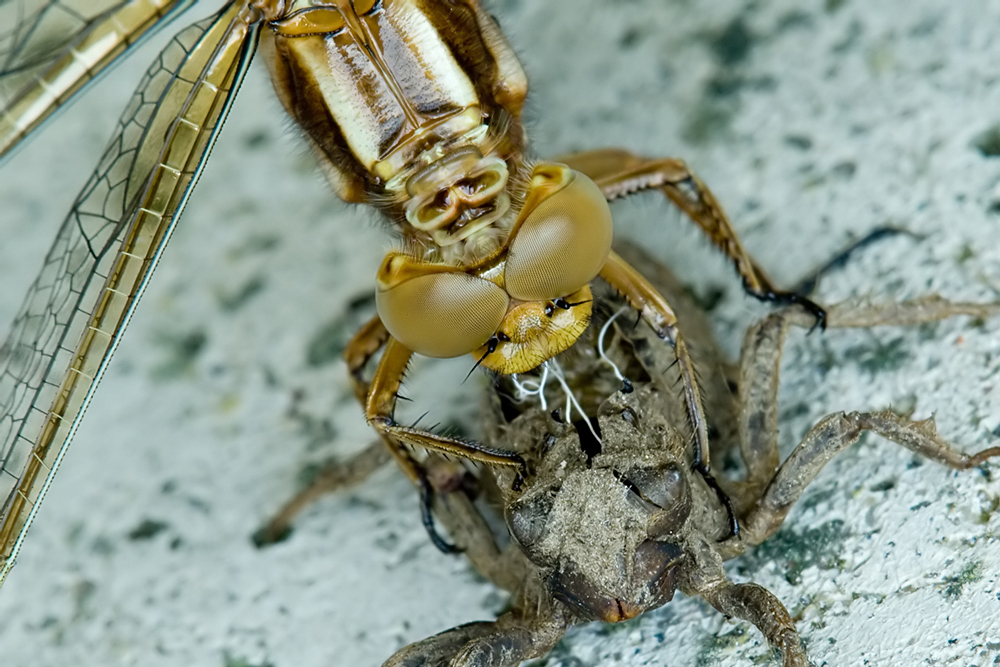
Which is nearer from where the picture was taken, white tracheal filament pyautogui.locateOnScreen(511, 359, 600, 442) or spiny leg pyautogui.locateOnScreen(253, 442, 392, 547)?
white tracheal filament pyautogui.locateOnScreen(511, 359, 600, 442)

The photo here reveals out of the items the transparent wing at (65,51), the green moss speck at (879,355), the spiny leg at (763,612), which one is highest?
the transparent wing at (65,51)

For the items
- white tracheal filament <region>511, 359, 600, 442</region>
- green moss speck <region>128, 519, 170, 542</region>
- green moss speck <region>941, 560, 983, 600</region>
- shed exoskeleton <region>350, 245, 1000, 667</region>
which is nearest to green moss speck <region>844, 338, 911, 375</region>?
shed exoskeleton <region>350, 245, 1000, 667</region>

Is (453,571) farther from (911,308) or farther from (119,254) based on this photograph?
(911,308)

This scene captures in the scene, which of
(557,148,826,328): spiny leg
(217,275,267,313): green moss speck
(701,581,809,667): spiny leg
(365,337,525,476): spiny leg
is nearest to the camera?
(701,581,809,667): spiny leg

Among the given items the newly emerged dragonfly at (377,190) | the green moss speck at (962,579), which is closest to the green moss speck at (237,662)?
the newly emerged dragonfly at (377,190)

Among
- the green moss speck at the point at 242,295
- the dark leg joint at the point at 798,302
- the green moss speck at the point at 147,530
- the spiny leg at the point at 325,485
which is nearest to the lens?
the dark leg joint at the point at 798,302

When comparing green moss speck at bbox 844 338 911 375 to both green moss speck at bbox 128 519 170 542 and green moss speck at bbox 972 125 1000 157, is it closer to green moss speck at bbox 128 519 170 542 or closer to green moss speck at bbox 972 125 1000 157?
green moss speck at bbox 972 125 1000 157

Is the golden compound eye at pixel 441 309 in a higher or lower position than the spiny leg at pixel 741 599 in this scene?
higher

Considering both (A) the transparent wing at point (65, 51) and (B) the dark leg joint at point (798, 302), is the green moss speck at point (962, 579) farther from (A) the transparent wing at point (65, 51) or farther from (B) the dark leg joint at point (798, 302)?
(A) the transparent wing at point (65, 51)
